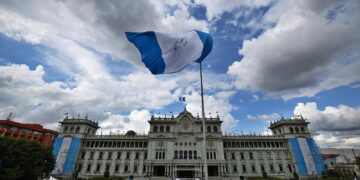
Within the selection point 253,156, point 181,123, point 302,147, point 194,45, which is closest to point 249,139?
point 253,156

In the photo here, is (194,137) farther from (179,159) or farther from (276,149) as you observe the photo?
(276,149)

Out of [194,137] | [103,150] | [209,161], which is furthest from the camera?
[103,150]

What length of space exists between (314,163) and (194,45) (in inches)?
2371

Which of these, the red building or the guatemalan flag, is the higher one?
the red building

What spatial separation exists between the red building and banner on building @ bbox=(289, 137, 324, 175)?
273 feet

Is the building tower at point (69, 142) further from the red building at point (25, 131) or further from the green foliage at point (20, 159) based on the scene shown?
the green foliage at point (20, 159)

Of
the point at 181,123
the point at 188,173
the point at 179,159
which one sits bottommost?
the point at 188,173

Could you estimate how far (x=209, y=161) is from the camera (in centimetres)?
5291

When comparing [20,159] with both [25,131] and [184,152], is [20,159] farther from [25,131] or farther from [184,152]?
[25,131]

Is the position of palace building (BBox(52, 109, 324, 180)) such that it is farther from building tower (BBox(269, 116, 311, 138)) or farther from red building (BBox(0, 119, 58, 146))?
red building (BBox(0, 119, 58, 146))

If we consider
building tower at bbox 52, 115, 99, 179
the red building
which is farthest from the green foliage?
the red building

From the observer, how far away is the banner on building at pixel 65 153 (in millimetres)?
55656

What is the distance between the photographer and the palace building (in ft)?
177

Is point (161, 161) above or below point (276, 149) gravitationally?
below
